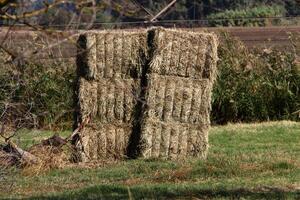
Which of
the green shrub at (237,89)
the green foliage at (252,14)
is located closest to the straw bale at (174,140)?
the green shrub at (237,89)

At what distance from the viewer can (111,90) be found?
13602 mm

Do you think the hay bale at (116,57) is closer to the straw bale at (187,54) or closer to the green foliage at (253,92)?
the straw bale at (187,54)

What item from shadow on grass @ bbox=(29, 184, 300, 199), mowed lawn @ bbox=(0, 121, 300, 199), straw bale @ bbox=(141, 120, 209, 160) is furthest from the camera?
straw bale @ bbox=(141, 120, 209, 160)

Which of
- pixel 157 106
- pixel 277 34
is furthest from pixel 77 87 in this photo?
pixel 277 34

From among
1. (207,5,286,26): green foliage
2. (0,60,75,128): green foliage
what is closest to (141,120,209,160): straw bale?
(0,60,75,128): green foliage

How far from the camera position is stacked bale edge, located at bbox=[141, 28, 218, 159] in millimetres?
13484

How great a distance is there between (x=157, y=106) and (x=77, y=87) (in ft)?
4.25

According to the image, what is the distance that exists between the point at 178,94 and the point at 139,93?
0.64 meters

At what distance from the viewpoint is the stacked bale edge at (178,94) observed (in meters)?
13.5

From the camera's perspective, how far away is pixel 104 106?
13586 mm

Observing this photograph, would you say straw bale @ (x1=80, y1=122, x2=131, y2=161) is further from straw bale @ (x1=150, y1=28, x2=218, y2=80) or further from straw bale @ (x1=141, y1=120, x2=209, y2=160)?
straw bale @ (x1=150, y1=28, x2=218, y2=80)

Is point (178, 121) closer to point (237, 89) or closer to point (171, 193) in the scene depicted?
point (171, 193)

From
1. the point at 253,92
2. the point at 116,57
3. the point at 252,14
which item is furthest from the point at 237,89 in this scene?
the point at 252,14

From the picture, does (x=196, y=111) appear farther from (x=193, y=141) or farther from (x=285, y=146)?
(x=285, y=146)
